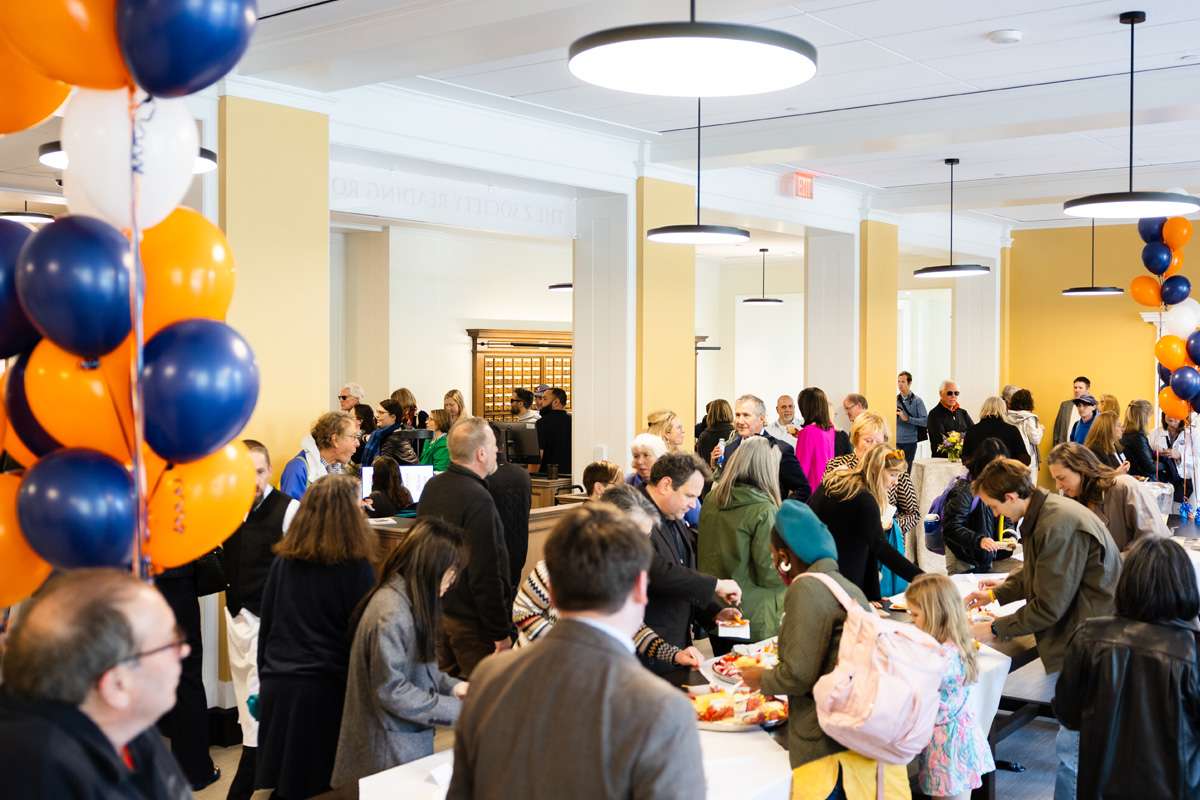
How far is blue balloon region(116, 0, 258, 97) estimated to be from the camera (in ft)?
6.81

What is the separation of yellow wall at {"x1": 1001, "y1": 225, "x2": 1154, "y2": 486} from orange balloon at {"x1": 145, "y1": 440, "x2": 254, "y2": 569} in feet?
43.8

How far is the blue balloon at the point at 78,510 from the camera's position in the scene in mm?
2080

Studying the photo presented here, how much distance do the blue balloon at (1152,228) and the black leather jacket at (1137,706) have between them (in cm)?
547

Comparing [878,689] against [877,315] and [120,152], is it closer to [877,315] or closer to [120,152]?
[120,152]

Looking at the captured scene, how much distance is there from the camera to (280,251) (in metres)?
5.68

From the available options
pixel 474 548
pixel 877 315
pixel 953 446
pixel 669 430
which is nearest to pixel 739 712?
pixel 474 548

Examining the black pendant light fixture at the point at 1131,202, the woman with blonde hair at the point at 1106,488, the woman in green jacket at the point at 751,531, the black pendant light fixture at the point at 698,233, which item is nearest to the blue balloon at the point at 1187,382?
the black pendant light fixture at the point at 1131,202

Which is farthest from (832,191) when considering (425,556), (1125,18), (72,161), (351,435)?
(72,161)

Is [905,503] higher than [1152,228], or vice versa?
[1152,228]

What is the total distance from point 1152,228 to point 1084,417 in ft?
11.6

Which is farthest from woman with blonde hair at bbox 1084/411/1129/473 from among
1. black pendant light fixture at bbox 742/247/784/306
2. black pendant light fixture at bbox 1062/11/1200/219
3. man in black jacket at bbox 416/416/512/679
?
black pendant light fixture at bbox 742/247/784/306

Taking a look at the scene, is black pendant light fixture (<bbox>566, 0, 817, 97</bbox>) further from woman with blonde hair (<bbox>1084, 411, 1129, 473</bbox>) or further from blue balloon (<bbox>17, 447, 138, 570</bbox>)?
woman with blonde hair (<bbox>1084, 411, 1129, 473</bbox>)

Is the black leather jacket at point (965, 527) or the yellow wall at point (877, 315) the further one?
the yellow wall at point (877, 315)

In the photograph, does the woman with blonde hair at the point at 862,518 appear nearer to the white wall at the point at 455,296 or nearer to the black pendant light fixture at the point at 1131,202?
the black pendant light fixture at the point at 1131,202
